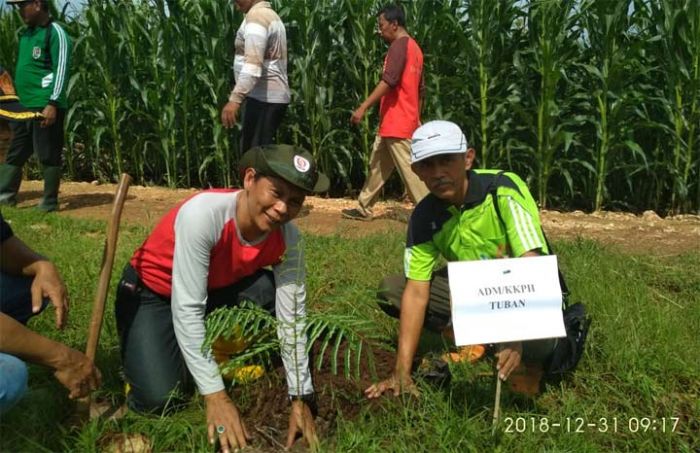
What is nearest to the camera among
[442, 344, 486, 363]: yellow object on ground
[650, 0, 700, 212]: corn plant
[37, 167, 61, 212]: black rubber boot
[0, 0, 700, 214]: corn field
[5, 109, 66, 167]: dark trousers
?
[442, 344, 486, 363]: yellow object on ground

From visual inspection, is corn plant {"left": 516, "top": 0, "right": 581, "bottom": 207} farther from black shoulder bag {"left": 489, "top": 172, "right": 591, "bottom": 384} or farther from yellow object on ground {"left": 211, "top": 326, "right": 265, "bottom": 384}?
yellow object on ground {"left": 211, "top": 326, "right": 265, "bottom": 384}

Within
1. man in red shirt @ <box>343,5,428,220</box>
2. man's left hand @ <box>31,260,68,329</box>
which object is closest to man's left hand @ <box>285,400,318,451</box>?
man's left hand @ <box>31,260,68,329</box>

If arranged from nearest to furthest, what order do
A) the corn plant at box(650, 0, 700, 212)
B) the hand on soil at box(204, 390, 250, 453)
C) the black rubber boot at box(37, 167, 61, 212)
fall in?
the hand on soil at box(204, 390, 250, 453), the black rubber boot at box(37, 167, 61, 212), the corn plant at box(650, 0, 700, 212)

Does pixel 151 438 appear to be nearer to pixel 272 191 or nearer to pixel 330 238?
pixel 272 191

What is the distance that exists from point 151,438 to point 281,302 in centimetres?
73

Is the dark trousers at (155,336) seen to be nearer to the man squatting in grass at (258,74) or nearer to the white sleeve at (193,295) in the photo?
the white sleeve at (193,295)

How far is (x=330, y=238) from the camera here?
19.0 ft

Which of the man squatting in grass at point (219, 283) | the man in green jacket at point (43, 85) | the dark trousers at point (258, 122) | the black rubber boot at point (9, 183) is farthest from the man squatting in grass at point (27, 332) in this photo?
the black rubber boot at point (9, 183)

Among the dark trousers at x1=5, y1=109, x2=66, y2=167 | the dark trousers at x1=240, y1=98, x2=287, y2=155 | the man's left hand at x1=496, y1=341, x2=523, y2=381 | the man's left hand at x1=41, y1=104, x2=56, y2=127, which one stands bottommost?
the dark trousers at x1=5, y1=109, x2=66, y2=167

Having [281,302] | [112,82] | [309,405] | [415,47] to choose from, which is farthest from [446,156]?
[112,82]

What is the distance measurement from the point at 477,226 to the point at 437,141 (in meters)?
0.48

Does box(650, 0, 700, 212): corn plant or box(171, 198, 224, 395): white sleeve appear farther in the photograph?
box(650, 0, 700, 212): corn plant

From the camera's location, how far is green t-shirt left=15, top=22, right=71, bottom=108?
21.8 ft

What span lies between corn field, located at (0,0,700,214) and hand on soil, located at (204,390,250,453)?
5323 mm
